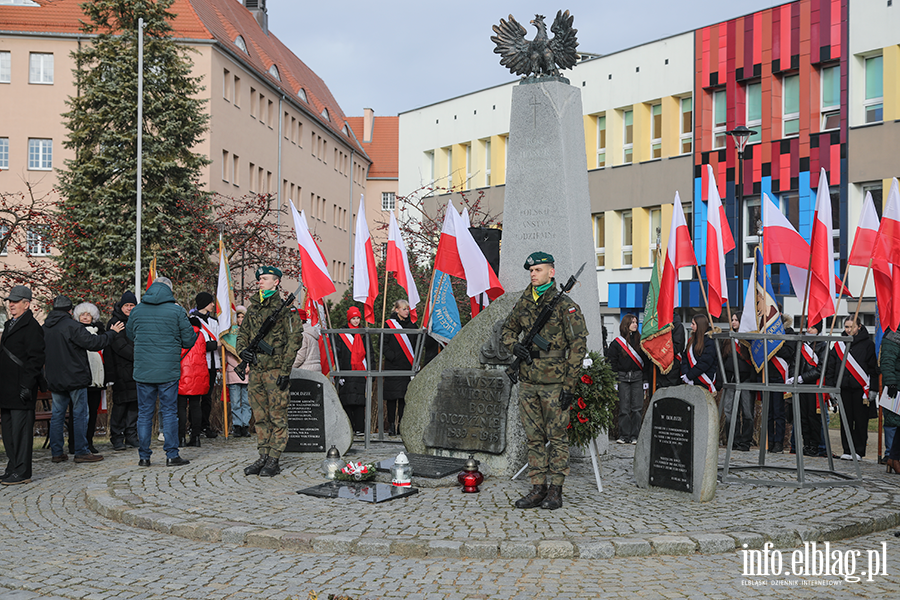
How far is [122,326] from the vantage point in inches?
454

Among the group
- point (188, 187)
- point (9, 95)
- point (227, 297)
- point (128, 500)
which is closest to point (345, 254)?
point (9, 95)

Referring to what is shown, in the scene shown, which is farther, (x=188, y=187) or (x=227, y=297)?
(x=188, y=187)

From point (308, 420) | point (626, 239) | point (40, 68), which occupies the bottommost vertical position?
point (308, 420)

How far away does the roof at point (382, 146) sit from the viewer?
77.7 m

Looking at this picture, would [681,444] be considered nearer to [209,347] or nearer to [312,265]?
[312,265]

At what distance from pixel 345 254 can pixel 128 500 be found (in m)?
63.2

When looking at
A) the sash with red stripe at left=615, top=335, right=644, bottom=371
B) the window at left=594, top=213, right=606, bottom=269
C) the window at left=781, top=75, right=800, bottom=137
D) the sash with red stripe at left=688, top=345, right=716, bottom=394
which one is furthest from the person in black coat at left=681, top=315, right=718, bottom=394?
the window at left=594, top=213, right=606, bottom=269

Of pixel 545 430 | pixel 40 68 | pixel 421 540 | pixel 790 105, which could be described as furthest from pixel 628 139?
pixel 421 540

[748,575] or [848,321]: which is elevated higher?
[848,321]

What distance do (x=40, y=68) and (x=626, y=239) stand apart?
29.6 metres

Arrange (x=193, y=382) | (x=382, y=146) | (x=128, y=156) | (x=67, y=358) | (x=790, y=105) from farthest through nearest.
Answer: (x=382, y=146), (x=128, y=156), (x=790, y=105), (x=193, y=382), (x=67, y=358)

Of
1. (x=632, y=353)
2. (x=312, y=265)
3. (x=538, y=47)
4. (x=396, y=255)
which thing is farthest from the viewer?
(x=632, y=353)

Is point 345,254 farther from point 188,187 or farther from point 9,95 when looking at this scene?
point 188,187

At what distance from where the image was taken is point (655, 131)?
110 ft
